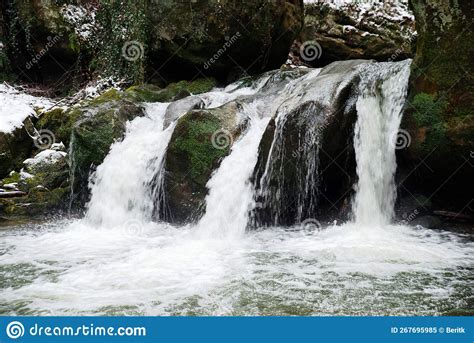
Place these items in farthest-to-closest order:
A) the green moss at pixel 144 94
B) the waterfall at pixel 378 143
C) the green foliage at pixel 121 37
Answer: the green foliage at pixel 121 37
the green moss at pixel 144 94
the waterfall at pixel 378 143

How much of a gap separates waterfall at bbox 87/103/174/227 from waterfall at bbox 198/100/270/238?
45.6 inches

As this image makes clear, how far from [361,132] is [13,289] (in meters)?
4.94

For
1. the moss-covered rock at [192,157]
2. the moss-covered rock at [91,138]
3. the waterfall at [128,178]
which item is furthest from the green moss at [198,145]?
the moss-covered rock at [91,138]

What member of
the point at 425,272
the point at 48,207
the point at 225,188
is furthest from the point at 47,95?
the point at 425,272

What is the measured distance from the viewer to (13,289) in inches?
180

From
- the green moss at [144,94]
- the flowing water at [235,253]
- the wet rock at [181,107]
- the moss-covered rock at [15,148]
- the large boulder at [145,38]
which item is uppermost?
the large boulder at [145,38]

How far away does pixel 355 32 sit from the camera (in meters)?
13.4

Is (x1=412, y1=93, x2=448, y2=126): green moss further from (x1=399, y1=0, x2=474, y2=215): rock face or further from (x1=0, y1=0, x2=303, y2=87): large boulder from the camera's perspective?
(x1=0, y1=0, x2=303, y2=87): large boulder

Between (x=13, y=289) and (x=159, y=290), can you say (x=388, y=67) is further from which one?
(x=13, y=289)

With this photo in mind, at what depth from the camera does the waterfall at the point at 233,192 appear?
23.2 ft

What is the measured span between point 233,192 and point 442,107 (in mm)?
3209

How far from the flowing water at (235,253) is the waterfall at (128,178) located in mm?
20

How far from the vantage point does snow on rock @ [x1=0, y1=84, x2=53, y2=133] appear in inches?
406

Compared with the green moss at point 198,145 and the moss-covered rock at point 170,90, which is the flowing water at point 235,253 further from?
the moss-covered rock at point 170,90
